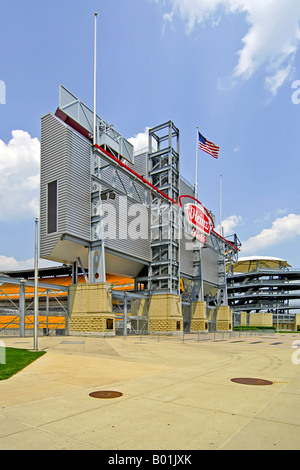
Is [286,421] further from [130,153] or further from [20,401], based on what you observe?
[130,153]

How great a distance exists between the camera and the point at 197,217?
5506 centimetres

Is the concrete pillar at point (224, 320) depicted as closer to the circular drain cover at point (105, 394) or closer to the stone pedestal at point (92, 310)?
the stone pedestal at point (92, 310)

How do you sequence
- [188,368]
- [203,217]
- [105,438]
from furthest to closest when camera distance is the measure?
[203,217], [188,368], [105,438]

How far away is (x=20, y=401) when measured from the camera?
7.76 m

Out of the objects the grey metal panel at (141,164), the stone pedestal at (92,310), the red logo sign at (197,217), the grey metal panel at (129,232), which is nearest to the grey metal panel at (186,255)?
the red logo sign at (197,217)

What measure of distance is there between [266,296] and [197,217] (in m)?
59.7

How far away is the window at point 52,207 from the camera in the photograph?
37.7 m

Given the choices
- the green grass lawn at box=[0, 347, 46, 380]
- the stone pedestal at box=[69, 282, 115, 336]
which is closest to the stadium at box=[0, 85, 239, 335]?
the stone pedestal at box=[69, 282, 115, 336]

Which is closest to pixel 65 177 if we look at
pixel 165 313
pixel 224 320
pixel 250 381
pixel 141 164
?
pixel 141 164

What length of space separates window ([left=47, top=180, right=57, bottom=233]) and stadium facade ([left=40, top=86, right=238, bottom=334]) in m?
0.11

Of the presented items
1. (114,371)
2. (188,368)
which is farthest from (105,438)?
(188,368)

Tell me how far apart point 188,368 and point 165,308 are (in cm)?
3460

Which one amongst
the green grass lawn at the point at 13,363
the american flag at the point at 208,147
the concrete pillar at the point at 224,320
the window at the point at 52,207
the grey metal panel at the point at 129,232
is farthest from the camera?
the concrete pillar at the point at 224,320

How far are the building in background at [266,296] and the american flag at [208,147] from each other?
4997 centimetres
